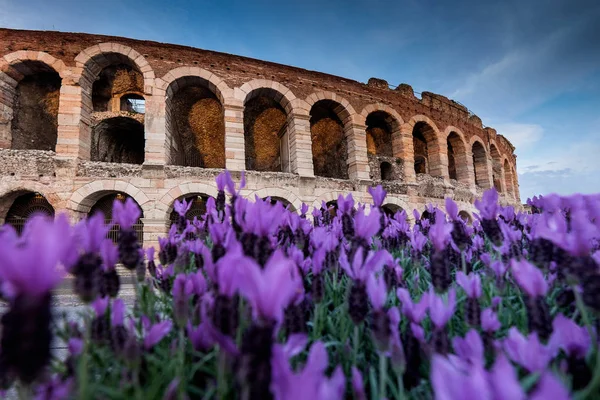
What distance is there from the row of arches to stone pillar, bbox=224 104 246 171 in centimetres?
7

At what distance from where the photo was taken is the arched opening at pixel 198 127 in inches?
575

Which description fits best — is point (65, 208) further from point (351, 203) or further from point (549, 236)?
point (549, 236)

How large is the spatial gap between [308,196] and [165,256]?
9394 millimetres

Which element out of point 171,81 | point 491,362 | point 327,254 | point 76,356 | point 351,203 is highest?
point 171,81

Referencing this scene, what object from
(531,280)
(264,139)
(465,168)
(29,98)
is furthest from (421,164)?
(531,280)

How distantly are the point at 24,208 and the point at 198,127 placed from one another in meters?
7.83

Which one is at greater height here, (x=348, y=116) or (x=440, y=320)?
(x=348, y=116)

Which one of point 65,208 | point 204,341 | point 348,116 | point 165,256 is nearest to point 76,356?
point 204,341

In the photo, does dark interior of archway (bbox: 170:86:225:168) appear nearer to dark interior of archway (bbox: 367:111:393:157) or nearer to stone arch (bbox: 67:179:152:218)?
stone arch (bbox: 67:179:152:218)

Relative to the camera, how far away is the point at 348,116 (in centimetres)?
1256

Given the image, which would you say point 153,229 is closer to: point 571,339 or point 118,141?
point 118,141

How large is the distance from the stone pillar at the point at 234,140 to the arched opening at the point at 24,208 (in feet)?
20.3

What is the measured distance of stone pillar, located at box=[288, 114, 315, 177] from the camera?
36.3ft

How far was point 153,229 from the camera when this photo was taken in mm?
8953
